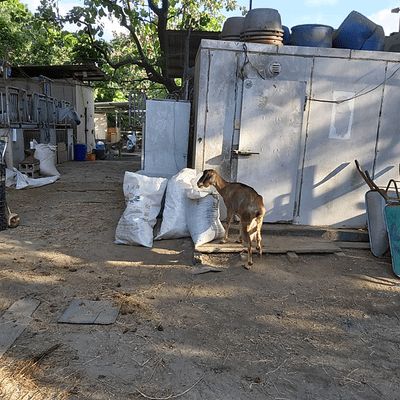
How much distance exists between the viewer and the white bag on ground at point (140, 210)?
5600 millimetres

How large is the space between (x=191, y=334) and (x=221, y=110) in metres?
3.72

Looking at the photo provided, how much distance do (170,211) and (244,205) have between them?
4.24 feet

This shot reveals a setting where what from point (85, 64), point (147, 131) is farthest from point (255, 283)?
point (85, 64)

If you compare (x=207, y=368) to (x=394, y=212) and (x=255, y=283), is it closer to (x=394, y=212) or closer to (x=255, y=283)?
(x=255, y=283)

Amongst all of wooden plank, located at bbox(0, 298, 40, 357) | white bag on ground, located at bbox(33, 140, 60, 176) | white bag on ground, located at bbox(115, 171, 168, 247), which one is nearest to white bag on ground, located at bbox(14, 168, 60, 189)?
white bag on ground, located at bbox(33, 140, 60, 176)

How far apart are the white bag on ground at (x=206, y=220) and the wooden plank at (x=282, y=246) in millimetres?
130

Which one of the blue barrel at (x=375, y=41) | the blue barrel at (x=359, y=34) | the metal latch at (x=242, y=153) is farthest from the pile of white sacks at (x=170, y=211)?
the blue barrel at (x=375, y=41)

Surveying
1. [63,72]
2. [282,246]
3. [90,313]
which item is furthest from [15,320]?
[63,72]

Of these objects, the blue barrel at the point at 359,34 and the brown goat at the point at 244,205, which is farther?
the blue barrel at the point at 359,34

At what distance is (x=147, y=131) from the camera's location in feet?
23.2

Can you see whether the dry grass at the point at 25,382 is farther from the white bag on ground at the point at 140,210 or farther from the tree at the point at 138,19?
the tree at the point at 138,19

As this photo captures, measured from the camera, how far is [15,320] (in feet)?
11.4

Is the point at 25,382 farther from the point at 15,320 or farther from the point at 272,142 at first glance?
the point at 272,142

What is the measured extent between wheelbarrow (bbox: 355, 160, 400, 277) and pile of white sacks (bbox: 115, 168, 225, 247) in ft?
7.17
